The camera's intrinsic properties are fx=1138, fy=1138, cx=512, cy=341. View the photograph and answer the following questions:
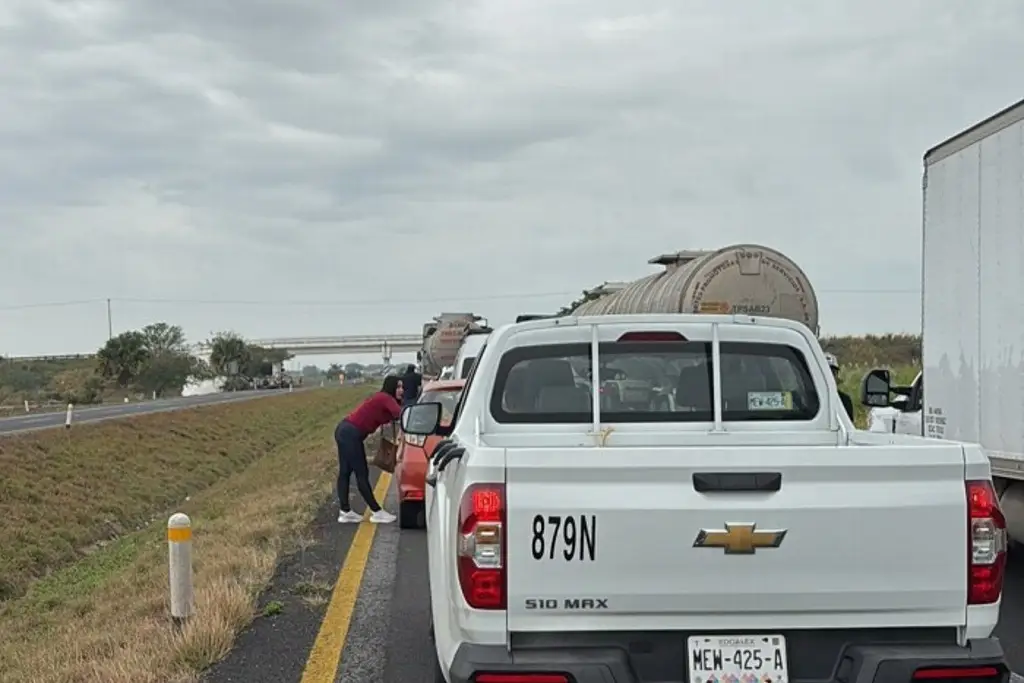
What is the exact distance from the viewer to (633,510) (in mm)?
3910

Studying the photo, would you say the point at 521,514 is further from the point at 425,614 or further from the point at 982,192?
the point at 982,192

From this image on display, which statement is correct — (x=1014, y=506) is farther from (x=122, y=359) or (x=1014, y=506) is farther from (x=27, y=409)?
(x=122, y=359)

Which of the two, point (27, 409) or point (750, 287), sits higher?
point (750, 287)

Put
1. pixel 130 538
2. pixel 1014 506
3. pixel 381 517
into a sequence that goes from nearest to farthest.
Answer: pixel 1014 506
pixel 381 517
pixel 130 538

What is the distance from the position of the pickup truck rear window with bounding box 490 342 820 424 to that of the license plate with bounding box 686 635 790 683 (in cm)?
172

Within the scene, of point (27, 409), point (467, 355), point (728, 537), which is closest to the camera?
point (728, 537)

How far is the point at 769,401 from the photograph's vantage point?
5750 mm

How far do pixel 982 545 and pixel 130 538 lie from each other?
1650 centimetres

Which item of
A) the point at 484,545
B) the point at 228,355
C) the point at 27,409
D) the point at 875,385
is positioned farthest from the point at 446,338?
the point at 228,355

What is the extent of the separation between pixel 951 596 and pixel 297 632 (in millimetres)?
4467

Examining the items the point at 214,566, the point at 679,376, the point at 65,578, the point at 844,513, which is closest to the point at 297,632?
the point at 214,566

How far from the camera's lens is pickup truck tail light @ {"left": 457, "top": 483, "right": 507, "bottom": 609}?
12.9ft

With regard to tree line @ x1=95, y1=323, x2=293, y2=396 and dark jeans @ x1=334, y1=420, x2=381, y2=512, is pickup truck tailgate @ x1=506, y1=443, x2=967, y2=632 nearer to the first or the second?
dark jeans @ x1=334, y1=420, x2=381, y2=512

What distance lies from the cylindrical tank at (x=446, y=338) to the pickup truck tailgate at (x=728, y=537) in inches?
1078
